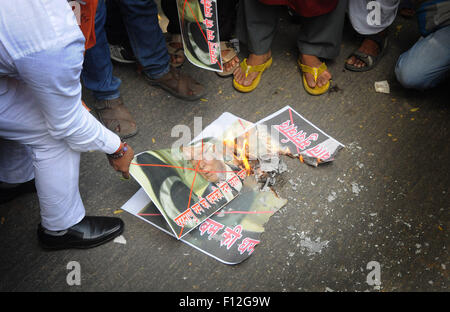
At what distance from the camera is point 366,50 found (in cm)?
177

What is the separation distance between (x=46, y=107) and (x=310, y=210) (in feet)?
3.23

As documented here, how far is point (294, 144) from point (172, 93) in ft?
2.07

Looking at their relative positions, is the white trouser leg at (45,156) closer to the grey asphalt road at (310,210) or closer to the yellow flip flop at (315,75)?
the grey asphalt road at (310,210)

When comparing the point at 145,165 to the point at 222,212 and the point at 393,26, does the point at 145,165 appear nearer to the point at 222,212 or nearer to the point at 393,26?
the point at 222,212

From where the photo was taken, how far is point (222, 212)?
133cm

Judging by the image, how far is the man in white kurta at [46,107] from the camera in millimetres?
680

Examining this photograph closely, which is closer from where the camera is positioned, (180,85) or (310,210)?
(310,210)

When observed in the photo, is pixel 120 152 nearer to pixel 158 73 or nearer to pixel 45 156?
pixel 45 156

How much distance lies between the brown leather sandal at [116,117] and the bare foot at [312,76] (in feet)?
2.83

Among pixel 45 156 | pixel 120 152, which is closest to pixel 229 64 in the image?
pixel 120 152

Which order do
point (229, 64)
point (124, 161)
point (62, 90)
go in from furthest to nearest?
point (229, 64) < point (124, 161) < point (62, 90)

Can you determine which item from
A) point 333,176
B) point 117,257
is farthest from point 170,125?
point 333,176

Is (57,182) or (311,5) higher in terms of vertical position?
(311,5)

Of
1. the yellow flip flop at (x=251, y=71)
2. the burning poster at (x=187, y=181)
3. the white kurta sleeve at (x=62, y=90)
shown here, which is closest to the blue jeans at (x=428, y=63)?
the yellow flip flop at (x=251, y=71)
